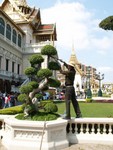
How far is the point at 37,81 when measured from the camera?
333 inches

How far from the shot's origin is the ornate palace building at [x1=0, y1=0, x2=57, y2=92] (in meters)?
35.3

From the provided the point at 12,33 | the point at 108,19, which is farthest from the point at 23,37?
the point at 108,19

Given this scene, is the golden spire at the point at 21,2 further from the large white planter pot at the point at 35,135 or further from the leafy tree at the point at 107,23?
the large white planter pot at the point at 35,135

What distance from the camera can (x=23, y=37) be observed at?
149 ft

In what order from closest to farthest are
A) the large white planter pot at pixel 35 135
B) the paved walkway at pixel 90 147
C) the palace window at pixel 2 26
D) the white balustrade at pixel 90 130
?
the large white planter pot at pixel 35 135 → the paved walkway at pixel 90 147 → the white balustrade at pixel 90 130 → the palace window at pixel 2 26

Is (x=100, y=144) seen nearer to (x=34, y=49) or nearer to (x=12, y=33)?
(x=12, y=33)

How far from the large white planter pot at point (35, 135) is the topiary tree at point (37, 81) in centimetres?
88

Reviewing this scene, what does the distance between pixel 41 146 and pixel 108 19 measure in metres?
5.01

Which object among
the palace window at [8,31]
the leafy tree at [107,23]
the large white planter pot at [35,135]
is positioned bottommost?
the large white planter pot at [35,135]

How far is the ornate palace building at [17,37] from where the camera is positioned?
35344 millimetres

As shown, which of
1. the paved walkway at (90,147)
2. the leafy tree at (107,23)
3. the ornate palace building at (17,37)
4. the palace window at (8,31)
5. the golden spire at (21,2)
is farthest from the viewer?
the golden spire at (21,2)

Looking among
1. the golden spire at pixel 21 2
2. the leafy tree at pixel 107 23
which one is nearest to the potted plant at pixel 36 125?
the leafy tree at pixel 107 23

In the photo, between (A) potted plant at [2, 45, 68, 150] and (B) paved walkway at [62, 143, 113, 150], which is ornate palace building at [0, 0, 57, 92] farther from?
(B) paved walkway at [62, 143, 113, 150]

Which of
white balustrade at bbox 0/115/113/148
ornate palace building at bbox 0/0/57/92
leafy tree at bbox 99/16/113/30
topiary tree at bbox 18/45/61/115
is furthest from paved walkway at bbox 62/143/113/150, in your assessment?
ornate palace building at bbox 0/0/57/92
